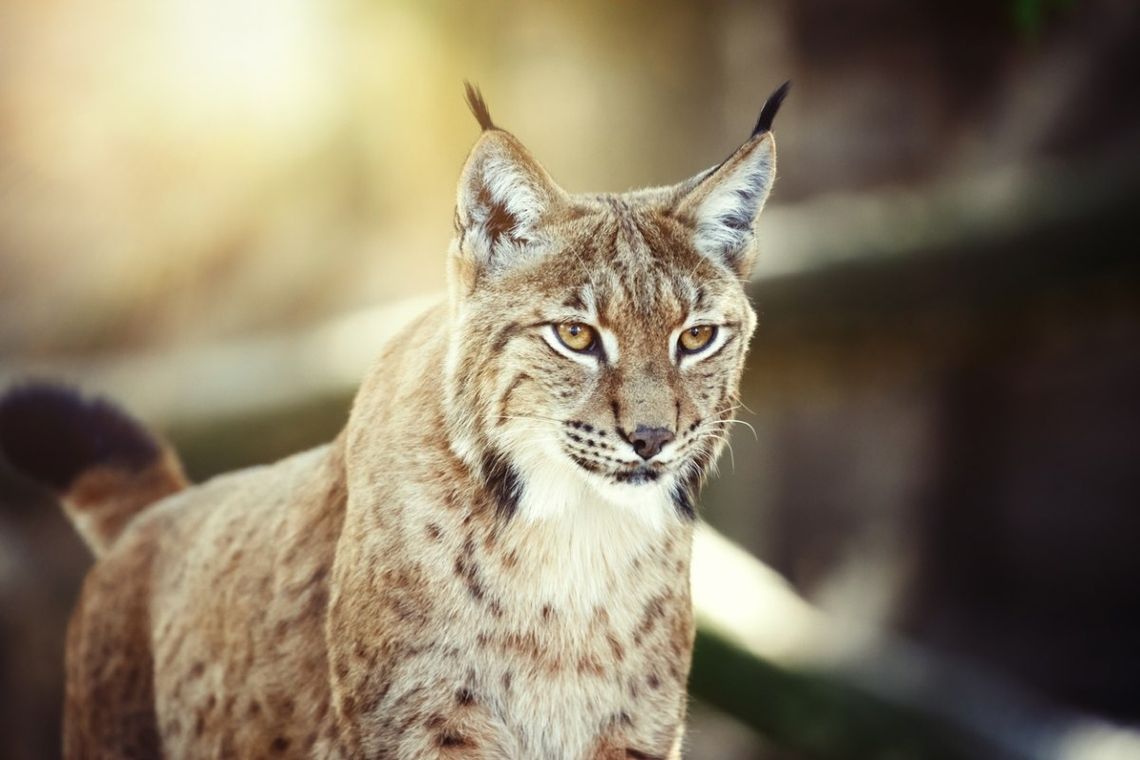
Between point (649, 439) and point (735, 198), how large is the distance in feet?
1.39

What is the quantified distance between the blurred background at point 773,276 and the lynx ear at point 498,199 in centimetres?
152

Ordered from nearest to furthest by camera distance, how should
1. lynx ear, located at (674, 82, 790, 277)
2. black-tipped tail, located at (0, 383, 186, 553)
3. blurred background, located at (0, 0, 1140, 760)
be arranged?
lynx ear, located at (674, 82, 790, 277), black-tipped tail, located at (0, 383, 186, 553), blurred background, located at (0, 0, 1140, 760)

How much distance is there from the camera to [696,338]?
208 cm

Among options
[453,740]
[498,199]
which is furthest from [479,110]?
[453,740]

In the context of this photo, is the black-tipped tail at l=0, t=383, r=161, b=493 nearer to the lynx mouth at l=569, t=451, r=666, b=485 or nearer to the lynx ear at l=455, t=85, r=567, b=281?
the lynx ear at l=455, t=85, r=567, b=281

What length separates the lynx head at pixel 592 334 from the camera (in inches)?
78.7

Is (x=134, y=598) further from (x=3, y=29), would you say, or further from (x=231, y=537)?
(x=3, y=29)

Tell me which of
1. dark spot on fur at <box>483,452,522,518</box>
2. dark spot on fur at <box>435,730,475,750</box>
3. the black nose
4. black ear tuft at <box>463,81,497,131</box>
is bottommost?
dark spot on fur at <box>435,730,475,750</box>

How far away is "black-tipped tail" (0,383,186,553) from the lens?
9.03 feet

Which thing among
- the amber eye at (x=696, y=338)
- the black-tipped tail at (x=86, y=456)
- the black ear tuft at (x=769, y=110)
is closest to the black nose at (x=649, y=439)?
the amber eye at (x=696, y=338)

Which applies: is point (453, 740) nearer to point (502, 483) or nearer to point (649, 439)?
point (502, 483)

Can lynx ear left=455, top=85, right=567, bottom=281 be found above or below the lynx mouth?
above

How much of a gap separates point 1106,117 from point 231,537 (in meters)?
4.75

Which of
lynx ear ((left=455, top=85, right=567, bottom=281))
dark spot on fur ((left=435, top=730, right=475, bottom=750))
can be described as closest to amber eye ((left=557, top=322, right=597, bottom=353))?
lynx ear ((left=455, top=85, right=567, bottom=281))
